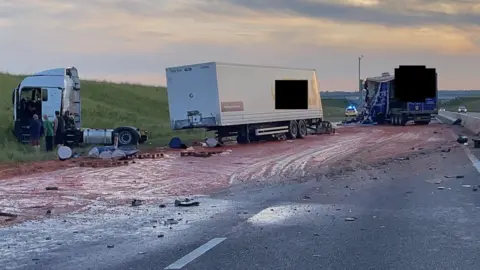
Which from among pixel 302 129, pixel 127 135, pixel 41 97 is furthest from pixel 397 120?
pixel 41 97

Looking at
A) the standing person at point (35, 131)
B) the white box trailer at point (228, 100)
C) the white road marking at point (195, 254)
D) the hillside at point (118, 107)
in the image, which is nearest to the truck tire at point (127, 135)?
the white box trailer at point (228, 100)

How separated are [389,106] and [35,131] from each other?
103 ft

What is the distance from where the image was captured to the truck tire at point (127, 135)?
31.9 metres

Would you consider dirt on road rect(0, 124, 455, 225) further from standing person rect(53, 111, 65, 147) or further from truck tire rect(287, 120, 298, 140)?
truck tire rect(287, 120, 298, 140)

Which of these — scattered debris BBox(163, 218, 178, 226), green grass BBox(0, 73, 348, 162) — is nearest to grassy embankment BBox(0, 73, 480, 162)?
green grass BBox(0, 73, 348, 162)

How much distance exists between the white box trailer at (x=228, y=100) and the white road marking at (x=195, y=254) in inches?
895

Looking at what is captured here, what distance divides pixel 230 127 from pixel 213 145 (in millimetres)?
2312

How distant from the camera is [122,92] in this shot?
98.8 meters

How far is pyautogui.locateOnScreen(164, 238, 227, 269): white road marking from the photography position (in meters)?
7.91

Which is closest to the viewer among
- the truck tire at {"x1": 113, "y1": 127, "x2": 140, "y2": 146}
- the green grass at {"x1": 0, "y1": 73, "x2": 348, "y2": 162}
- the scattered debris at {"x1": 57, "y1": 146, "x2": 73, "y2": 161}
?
the scattered debris at {"x1": 57, "y1": 146, "x2": 73, "y2": 161}

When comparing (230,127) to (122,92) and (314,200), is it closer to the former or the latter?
(314,200)

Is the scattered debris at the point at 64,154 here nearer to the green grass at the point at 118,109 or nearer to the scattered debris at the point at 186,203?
the green grass at the point at 118,109

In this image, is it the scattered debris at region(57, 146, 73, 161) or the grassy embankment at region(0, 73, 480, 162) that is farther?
the grassy embankment at region(0, 73, 480, 162)

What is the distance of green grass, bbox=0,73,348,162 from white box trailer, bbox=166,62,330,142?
289cm
